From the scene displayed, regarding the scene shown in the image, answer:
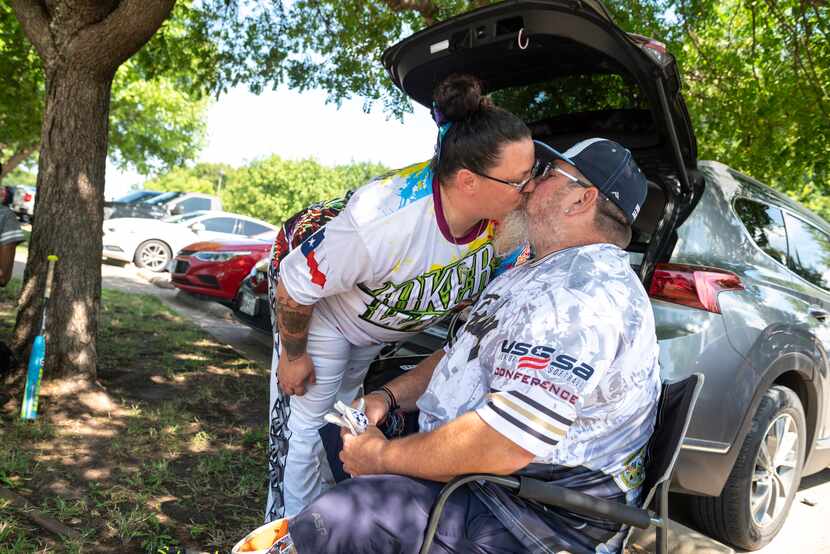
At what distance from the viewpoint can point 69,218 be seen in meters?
4.20

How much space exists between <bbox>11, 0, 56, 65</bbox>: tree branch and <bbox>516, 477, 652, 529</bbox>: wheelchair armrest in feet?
12.9

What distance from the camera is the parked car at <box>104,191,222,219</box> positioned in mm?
14914

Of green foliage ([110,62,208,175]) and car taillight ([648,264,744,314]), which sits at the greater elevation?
green foliage ([110,62,208,175])

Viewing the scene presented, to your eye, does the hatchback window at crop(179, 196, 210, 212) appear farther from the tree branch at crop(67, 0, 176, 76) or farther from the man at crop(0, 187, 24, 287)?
the tree branch at crop(67, 0, 176, 76)

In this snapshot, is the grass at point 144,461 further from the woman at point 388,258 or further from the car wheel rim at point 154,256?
the car wheel rim at point 154,256

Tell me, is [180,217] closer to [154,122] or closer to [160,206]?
[160,206]

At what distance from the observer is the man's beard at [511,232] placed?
2.28 meters

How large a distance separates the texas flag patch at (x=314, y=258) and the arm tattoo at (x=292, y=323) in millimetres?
147

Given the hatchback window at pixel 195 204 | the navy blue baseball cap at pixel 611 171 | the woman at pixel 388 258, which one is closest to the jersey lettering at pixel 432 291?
the woman at pixel 388 258

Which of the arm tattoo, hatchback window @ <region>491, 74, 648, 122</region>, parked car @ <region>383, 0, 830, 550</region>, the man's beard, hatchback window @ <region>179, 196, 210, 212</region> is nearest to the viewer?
the man's beard

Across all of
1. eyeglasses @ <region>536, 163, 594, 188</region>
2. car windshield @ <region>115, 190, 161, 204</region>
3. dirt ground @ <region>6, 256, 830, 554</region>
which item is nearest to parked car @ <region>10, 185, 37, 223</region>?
car windshield @ <region>115, 190, 161, 204</region>

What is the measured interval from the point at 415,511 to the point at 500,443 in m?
0.29

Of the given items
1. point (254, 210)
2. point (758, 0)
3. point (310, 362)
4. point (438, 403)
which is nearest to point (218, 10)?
point (758, 0)

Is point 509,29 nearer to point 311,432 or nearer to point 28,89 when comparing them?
point 311,432
